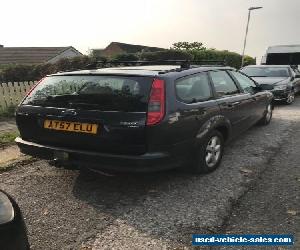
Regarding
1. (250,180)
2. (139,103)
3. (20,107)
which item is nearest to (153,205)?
(139,103)

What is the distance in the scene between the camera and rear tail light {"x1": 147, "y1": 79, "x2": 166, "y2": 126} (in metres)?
4.14

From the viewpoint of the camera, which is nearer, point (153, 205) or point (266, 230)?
point (266, 230)

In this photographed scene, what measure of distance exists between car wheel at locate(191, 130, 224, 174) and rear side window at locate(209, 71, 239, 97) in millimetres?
661

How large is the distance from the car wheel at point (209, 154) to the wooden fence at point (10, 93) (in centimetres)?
679

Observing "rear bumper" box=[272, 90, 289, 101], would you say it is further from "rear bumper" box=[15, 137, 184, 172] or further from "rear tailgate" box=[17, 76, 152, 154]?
"rear tailgate" box=[17, 76, 152, 154]

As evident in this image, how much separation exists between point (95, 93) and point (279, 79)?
942 cm

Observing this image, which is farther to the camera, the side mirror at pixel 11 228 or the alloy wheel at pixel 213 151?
the alloy wheel at pixel 213 151

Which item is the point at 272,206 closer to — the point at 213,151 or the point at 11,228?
the point at 213,151

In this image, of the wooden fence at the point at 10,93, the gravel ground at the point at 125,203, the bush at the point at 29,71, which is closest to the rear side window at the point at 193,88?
the gravel ground at the point at 125,203

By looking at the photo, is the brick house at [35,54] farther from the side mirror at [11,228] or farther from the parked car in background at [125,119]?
the side mirror at [11,228]

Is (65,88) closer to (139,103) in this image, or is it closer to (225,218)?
(139,103)

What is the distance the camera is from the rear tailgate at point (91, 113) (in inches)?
164

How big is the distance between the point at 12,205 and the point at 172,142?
2144mm

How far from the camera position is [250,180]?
5000 millimetres
